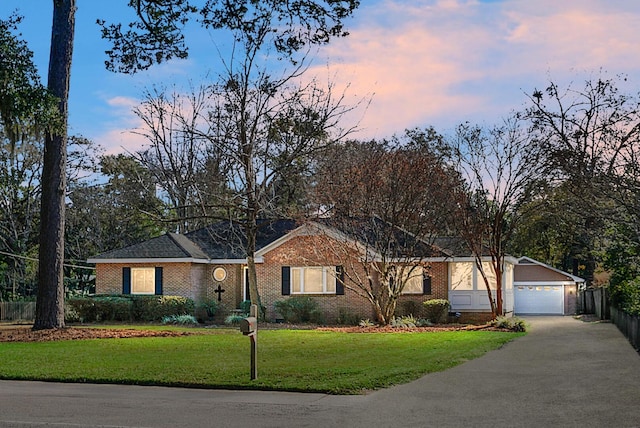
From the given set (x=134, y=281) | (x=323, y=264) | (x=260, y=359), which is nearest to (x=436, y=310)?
(x=323, y=264)

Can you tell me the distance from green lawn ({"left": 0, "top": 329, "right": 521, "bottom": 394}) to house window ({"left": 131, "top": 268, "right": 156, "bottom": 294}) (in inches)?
481

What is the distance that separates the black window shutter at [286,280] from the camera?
33625 mm

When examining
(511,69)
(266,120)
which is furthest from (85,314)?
(511,69)

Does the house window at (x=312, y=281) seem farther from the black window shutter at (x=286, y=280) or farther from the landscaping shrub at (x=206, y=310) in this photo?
the landscaping shrub at (x=206, y=310)

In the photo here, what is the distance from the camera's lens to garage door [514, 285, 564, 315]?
43812mm

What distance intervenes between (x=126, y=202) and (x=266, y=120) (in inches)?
749

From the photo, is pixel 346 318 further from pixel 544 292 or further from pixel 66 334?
pixel 544 292

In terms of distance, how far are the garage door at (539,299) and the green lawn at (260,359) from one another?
68.9 feet

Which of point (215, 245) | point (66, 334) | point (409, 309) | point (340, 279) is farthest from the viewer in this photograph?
point (215, 245)

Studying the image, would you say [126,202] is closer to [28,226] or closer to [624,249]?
[28,226]

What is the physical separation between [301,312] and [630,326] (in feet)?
48.5

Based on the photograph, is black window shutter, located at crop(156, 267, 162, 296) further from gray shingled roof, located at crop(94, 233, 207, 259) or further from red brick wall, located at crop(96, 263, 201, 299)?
gray shingled roof, located at crop(94, 233, 207, 259)

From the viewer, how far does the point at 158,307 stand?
1281 inches

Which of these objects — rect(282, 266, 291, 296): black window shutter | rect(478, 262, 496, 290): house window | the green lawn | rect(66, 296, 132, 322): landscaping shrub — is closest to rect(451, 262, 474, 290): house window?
rect(478, 262, 496, 290): house window
